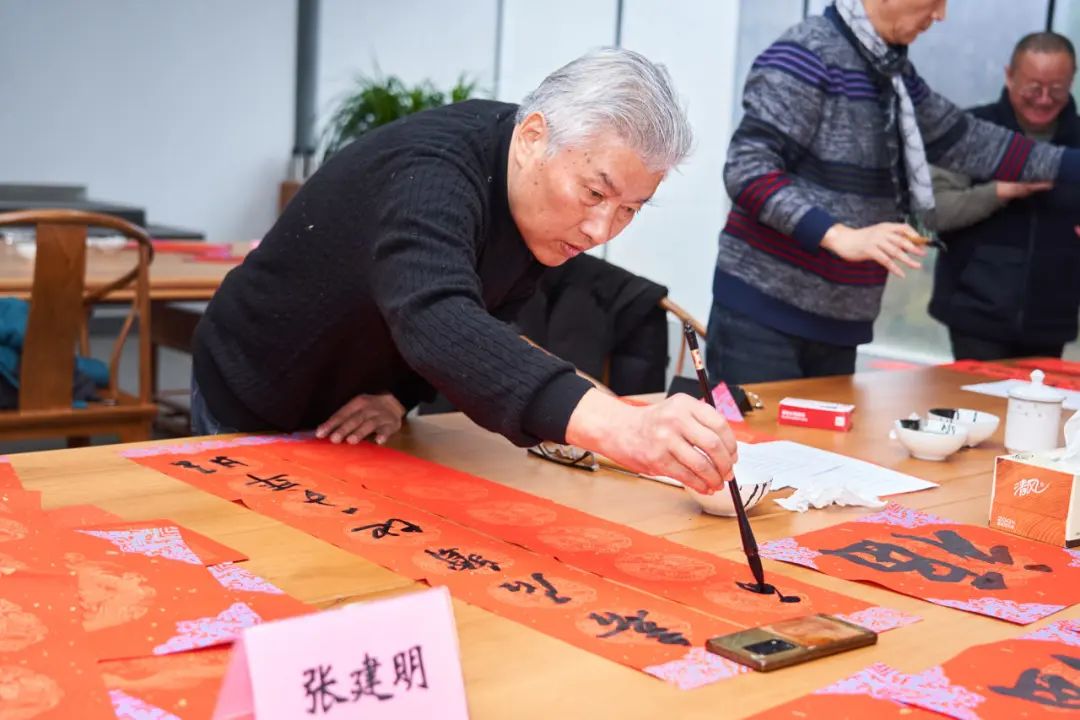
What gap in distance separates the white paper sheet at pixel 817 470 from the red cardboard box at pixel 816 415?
16cm

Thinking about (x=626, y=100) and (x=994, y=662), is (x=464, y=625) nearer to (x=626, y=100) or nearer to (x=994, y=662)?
(x=994, y=662)

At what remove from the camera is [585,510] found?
150 centimetres

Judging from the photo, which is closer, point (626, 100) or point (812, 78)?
point (626, 100)

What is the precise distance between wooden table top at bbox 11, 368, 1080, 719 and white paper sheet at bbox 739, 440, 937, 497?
0.04 metres

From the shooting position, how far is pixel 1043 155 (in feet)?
9.53

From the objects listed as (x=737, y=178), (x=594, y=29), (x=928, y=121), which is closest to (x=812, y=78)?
(x=737, y=178)

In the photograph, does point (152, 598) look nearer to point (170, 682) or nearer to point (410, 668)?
point (170, 682)

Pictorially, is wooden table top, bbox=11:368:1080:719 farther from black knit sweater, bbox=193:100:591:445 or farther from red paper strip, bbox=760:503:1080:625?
black knit sweater, bbox=193:100:591:445

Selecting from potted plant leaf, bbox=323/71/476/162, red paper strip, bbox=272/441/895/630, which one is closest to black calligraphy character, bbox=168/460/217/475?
red paper strip, bbox=272/441/895/630

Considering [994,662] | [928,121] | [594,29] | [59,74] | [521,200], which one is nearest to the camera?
[994,662]

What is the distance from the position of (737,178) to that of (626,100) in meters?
1.16

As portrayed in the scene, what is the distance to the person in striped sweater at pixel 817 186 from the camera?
2.44 metres

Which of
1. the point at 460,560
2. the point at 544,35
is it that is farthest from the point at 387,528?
the point at 544,35

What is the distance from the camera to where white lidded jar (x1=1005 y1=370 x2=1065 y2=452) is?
190 centimetres
